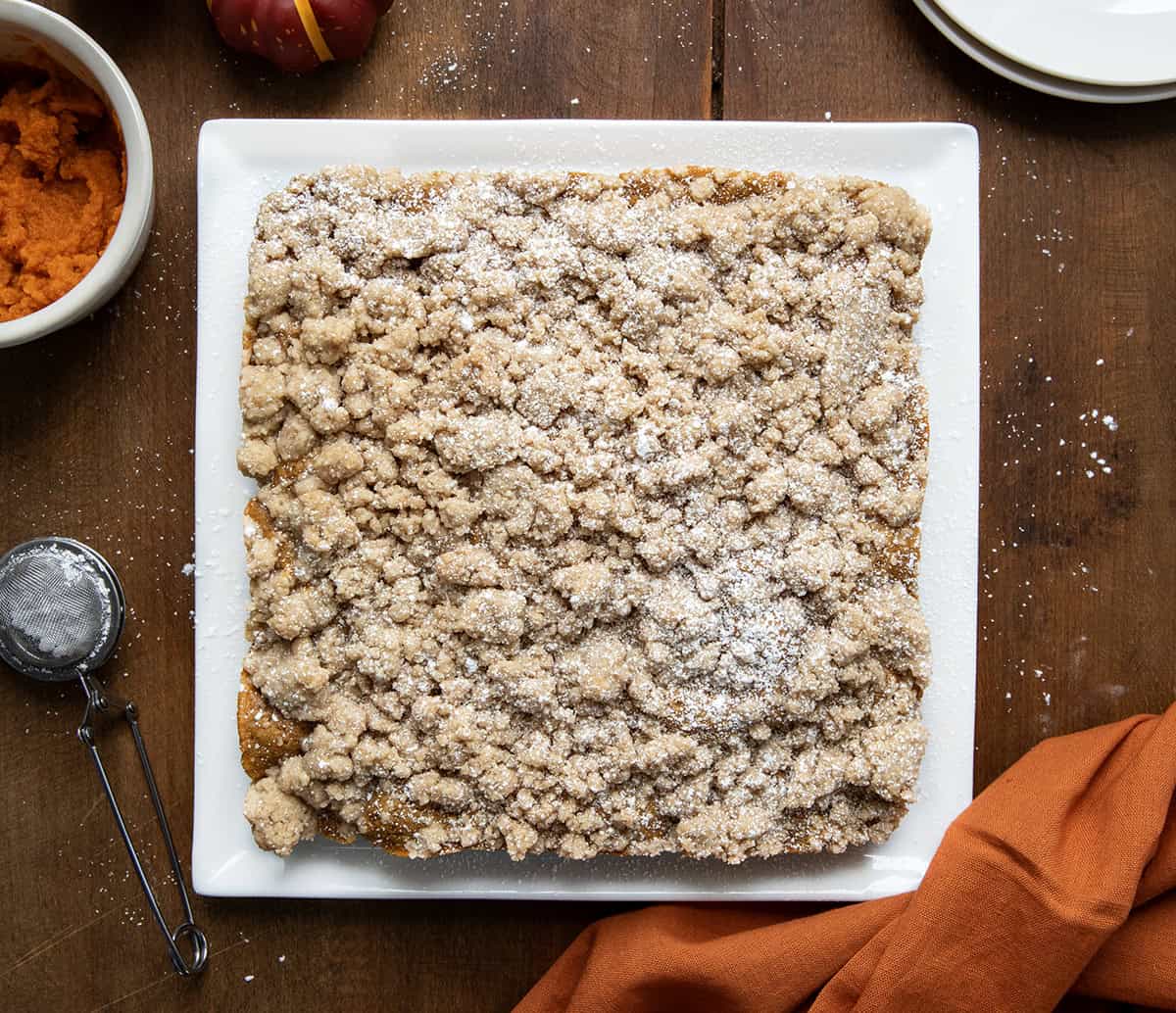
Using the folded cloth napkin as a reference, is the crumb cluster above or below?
above

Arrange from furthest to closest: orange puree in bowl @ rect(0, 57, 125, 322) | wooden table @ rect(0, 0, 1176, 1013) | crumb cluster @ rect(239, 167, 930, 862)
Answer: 1. wooden table @ rect(0, 0, 1176, 1013)
2. orange puree in bowl @ rect(0, 57, 125, 322)
3. crumb cluster @ rect(239, 167, 930, 862)

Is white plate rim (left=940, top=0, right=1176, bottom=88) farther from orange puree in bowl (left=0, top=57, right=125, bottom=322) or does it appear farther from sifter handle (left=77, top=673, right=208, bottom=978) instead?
sifter handle (left=77, top=673, right=208, bottom=978)

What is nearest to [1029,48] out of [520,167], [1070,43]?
[1070,43]

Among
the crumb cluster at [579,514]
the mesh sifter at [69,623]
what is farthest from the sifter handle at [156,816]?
the crumb cluster at [579,514]

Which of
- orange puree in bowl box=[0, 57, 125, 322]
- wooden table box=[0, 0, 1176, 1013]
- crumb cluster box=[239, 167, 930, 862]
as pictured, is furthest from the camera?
wooden table box=[0, 0, 1176, 1013]

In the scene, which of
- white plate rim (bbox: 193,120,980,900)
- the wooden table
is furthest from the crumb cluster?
the wooden table

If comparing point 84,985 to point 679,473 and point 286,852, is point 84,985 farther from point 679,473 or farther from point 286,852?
point 679,473
